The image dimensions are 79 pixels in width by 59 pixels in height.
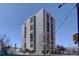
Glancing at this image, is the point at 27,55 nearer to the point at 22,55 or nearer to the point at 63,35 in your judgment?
the point at 22,55

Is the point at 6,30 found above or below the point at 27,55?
above

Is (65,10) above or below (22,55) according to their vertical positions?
above

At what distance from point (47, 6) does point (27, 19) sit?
187 mm

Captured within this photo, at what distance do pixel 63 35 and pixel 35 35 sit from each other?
22 cm

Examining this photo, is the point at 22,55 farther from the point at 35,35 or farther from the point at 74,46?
the point at 74,46

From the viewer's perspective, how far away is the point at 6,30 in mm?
1537

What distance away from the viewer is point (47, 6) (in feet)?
5.09

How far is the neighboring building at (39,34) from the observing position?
59.8 inches

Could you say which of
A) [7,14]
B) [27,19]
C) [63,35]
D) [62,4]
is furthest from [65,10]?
[7,14]

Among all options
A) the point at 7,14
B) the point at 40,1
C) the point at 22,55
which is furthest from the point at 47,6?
the point at 22,55

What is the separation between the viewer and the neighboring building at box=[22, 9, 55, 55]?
152 cm

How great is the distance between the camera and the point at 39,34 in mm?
1536

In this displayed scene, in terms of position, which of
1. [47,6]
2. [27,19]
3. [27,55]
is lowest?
[27,55]

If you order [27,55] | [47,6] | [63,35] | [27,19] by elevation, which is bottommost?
[27,55]
